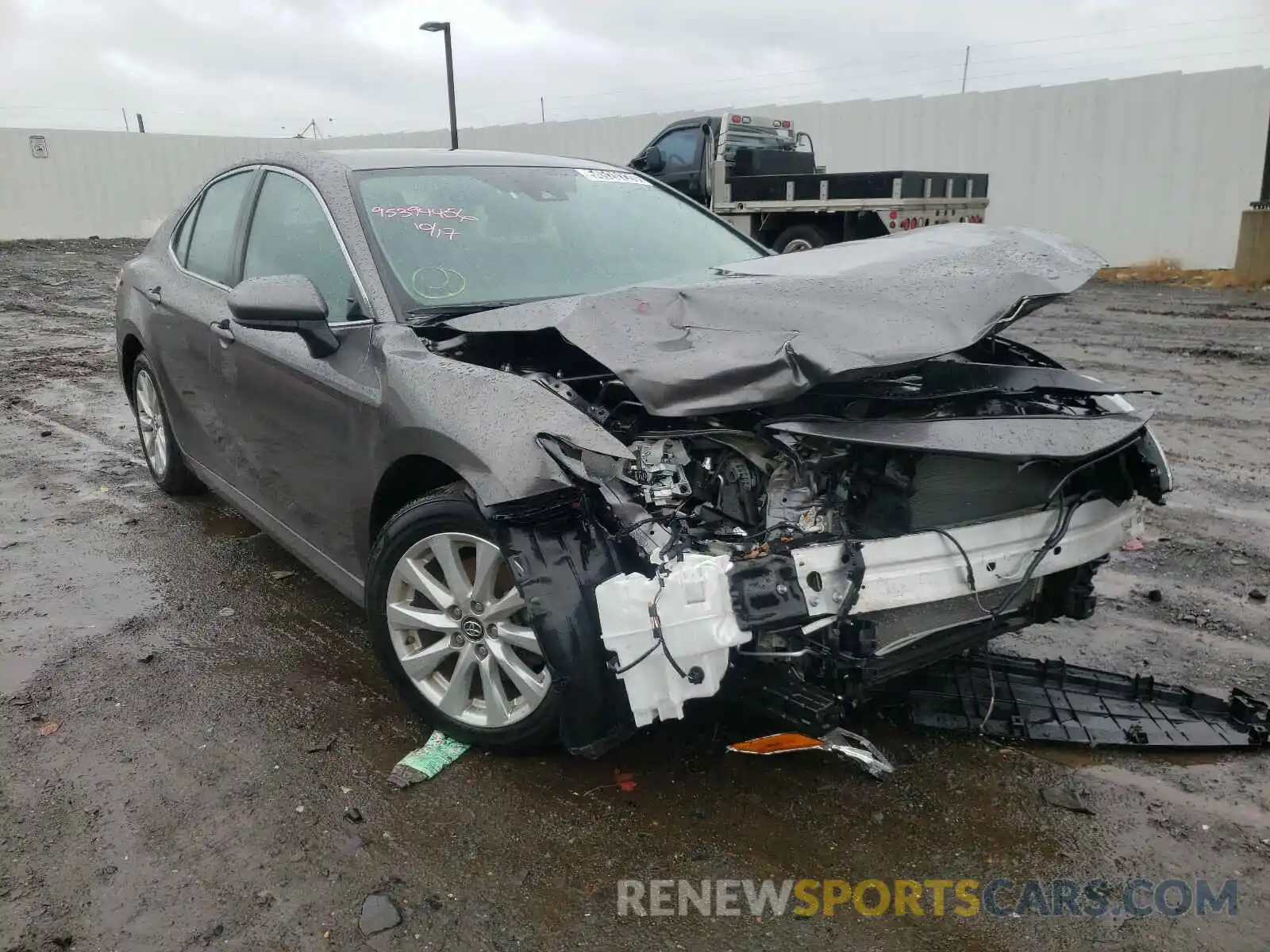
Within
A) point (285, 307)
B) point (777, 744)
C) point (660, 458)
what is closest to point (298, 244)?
point (285, 307)

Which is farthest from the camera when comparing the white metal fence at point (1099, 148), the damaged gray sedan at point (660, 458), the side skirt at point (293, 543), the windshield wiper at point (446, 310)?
the white metal fence at point (1099, 148)

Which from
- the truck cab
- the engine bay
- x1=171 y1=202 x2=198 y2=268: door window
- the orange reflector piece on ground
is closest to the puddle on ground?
x1=171 y1=202 x2=198 y2=268: door window

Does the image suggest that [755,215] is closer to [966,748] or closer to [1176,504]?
[1176,504]

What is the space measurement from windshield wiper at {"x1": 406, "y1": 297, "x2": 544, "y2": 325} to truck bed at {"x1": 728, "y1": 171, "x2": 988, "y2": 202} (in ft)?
33.2

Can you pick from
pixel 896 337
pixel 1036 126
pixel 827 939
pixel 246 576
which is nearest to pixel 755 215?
pixel 1036 126

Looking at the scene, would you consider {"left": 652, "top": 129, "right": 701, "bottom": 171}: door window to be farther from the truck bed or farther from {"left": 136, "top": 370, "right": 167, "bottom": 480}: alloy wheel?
{"left": 136, "top": 370, "right": 167, "bottom": 480}: alloy wheel

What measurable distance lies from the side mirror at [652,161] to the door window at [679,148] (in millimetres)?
62

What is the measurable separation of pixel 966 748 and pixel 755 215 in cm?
1195

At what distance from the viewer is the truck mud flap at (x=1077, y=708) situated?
9.64 feet

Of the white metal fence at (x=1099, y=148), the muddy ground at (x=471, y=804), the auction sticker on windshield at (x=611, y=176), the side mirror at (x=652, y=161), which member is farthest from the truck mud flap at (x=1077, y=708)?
the side mirror at (x=652, y=161)

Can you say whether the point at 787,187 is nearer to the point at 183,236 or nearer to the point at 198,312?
the point at 183,236

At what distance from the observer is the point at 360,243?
3.33 metres

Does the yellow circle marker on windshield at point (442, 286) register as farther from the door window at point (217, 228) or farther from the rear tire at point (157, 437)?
the rear tire at point (157, 437)

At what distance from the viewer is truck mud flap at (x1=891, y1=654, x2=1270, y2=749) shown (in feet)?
9.64
